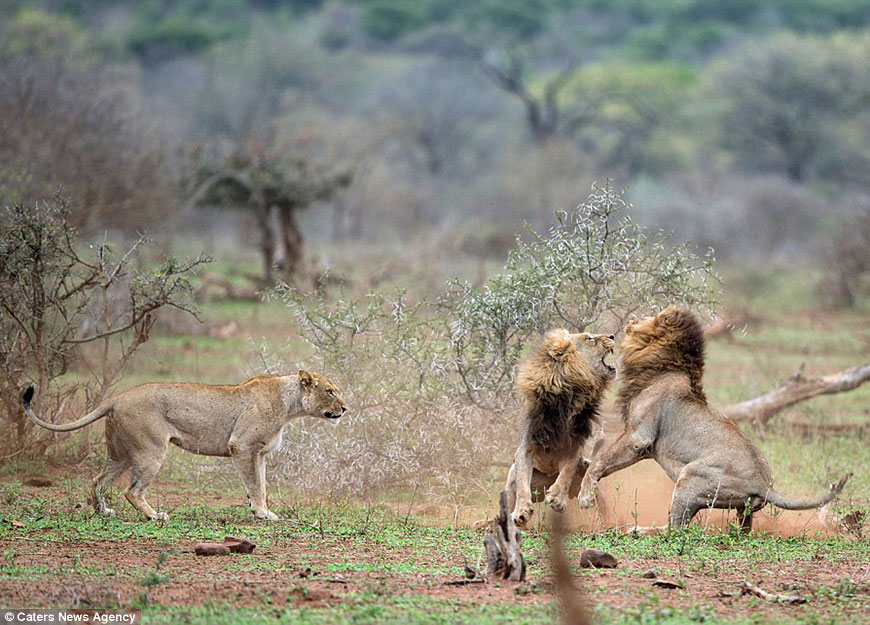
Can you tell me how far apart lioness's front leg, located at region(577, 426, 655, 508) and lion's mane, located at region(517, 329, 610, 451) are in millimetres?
203

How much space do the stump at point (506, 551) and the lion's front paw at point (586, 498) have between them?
73.6 inches

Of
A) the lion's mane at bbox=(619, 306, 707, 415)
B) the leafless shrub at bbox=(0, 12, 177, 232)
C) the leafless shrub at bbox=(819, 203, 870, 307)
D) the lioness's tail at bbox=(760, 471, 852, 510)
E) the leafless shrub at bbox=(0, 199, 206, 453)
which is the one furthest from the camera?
the leafless shrub at bbox=(819, 203, 870, 307)

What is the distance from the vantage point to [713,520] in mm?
8312

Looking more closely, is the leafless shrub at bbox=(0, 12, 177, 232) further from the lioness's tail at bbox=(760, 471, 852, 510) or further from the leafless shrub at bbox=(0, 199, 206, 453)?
the lioness's tail at bbox=(760, 471, 852, 510)

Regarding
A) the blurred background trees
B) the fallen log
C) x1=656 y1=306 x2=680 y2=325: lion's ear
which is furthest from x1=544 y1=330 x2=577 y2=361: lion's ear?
the blurred background trees

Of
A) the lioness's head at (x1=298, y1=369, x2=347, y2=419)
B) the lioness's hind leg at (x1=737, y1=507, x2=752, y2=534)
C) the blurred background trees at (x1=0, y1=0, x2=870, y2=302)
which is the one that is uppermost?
the blurred background trees at (x1=0, y1=0, x2=870, y2=302)

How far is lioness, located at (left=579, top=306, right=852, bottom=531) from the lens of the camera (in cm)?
766

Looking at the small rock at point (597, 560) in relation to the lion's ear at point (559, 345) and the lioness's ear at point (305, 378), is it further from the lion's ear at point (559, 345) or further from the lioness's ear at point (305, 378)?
the lioness's ear at point (305, 378)

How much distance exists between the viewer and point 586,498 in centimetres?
786

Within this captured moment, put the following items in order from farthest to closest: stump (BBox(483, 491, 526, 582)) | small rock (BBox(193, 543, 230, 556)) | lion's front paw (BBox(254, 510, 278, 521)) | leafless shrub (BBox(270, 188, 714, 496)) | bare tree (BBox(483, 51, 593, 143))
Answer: bare tree (BBox(483, 51, 593, 143))
leafless shrub (BBox(270, 188, 714, 496))
lion's front paw (BBox(254, 510, 278, 521))
small rock (BBox(193, 543, 230, 556))
stump (BBox(483, 491, 526, 582))

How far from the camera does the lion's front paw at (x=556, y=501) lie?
24.9 feet

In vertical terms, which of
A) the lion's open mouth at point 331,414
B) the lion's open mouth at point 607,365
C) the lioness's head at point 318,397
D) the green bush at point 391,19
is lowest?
the lion's open mouth at point 331,414

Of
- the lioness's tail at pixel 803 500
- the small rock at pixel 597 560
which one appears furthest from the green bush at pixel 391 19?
the small rock at pixel 597 560

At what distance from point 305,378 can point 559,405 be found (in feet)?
5.74
